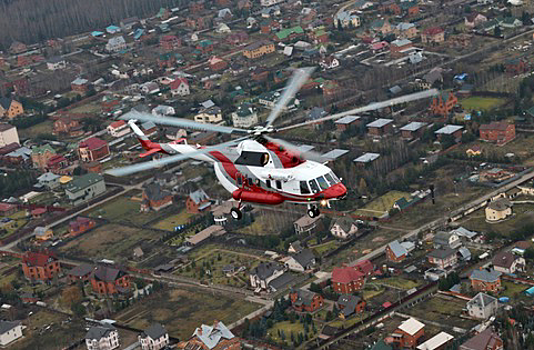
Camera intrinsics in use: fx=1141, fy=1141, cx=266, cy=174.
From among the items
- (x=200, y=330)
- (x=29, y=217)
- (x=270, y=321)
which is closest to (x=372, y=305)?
(x=270, y=321)

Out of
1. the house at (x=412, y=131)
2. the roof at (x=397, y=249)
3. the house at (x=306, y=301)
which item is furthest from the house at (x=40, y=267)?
the house at (x=412, y=131)

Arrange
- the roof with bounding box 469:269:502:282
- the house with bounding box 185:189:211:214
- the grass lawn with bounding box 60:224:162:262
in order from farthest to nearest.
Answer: the house with bounding box 185:189:211:214 < the grass lawn with bounding box 60:224:162:262 < the roof with bounding box 469:269:502:282

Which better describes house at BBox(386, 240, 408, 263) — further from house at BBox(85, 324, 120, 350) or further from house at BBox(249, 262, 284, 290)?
house at BBox(85, 324, 120, 350)

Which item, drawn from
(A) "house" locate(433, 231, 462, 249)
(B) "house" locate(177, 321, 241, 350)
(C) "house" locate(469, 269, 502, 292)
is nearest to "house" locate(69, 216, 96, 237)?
(B) "house" locate(177, 321, 241, 350)

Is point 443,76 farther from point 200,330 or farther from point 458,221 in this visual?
point 200,330

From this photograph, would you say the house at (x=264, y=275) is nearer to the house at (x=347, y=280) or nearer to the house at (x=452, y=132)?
the house at (x=347, y=280)

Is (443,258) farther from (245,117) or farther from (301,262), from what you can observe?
(245,117)
